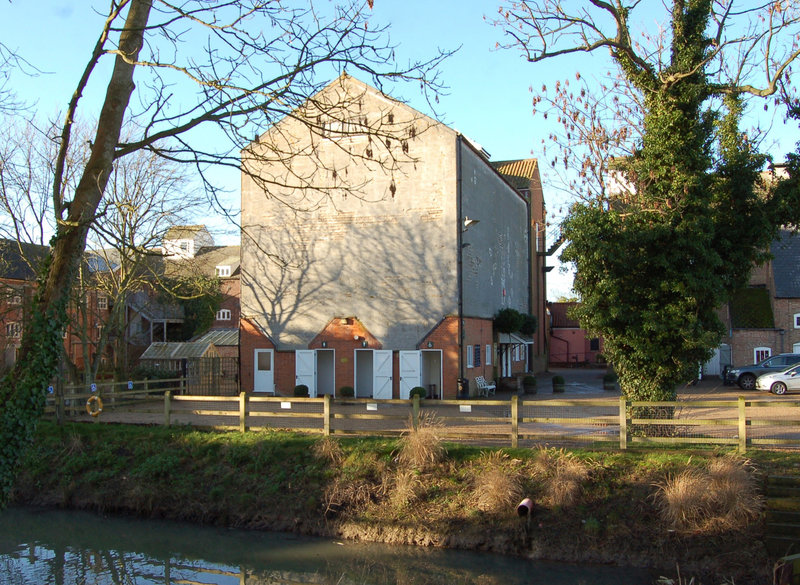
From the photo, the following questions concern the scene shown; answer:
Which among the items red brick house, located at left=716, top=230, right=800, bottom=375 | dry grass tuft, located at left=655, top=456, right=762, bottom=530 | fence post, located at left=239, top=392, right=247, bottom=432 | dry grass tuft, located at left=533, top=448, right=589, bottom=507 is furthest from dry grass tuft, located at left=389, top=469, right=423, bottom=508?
red brick house, located at left=716, top=230, right=800, bottom=375

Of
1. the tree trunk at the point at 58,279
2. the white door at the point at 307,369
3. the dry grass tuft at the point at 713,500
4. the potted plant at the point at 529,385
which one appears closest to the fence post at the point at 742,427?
the dry grass tuft at the point at 713,500

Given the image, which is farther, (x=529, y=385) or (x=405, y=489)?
(x=529, y=385)

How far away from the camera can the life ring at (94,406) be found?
61.9 ft

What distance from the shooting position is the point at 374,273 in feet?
85.5

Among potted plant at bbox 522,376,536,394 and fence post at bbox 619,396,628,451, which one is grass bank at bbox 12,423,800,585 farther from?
potted plant at bbox 522,376,536,394

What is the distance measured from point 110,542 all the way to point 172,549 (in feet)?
4.53

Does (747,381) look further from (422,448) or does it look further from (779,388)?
(422,448)

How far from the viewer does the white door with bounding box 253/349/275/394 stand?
89.4 feet

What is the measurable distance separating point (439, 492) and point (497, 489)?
1230 mm

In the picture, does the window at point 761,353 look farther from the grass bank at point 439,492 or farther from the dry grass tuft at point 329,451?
the dry grass tuft at point 329,451

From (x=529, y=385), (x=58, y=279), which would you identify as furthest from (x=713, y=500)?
(x=529, y=385)

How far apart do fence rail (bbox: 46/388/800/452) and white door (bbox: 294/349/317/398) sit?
10.3 feet

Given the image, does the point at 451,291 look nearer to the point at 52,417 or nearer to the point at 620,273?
the point at 620,273

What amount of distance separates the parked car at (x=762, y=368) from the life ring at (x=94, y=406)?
24986mm
